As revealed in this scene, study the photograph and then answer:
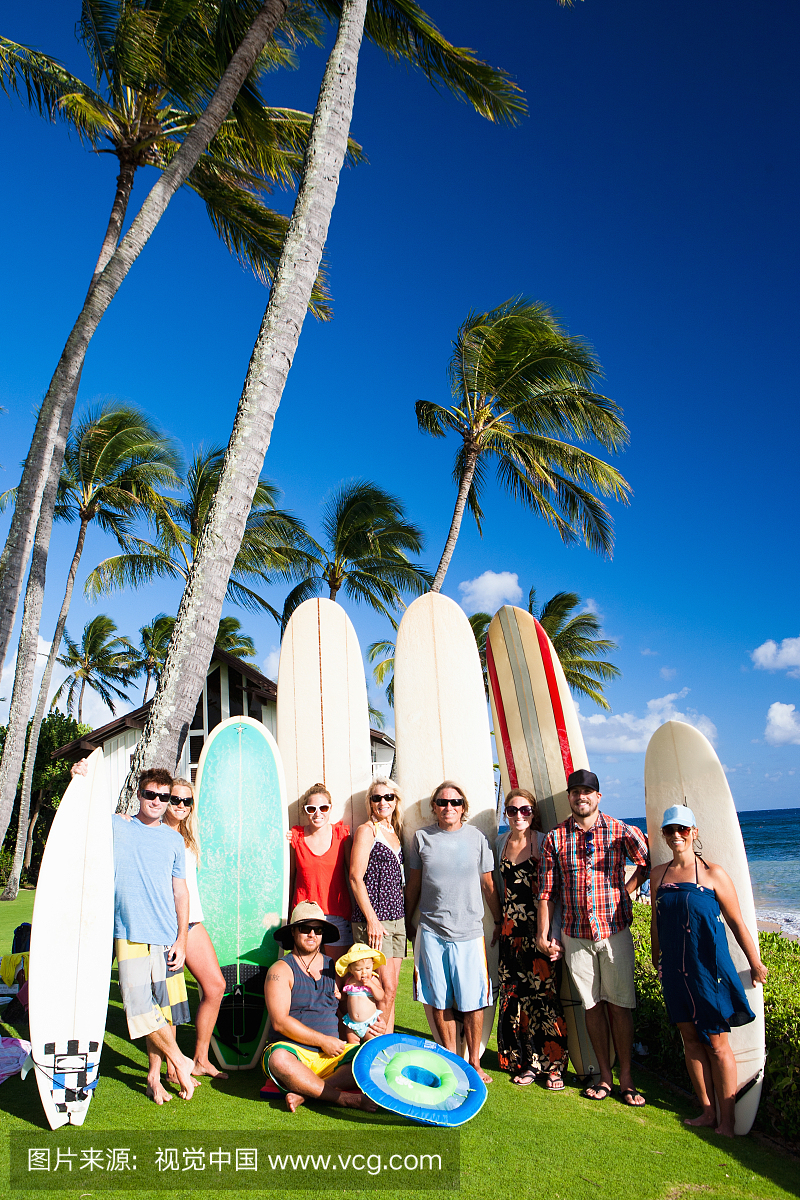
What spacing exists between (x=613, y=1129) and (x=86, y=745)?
43.1 ft

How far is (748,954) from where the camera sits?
2.94 metres

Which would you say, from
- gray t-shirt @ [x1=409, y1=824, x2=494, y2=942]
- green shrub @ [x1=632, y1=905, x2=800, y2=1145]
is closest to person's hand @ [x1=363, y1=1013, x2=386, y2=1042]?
gray t-shirt @ [x1=409, y1=824, x2=494, y2=942]

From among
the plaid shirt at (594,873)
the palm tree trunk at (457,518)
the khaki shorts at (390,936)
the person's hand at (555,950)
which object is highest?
the palm tree trunk at (457,518)

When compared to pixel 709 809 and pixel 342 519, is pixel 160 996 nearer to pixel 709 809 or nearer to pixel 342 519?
pixel 709 809

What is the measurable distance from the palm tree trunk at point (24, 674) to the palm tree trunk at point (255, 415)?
13.0ft

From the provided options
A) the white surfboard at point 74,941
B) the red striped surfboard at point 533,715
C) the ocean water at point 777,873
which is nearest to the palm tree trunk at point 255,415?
the white surfboard at point 74,941

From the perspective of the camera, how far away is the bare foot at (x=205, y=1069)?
3.21 metres

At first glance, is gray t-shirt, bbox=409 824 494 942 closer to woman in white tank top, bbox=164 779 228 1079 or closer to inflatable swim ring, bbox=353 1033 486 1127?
inflatable swim ring, bbox=353 1033 486 1127

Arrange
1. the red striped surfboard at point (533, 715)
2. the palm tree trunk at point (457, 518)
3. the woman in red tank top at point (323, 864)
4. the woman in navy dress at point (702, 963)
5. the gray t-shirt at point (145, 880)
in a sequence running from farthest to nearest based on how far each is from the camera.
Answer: the palm tree trunk at point (457, 518) < the red striped surfboard at point (533, 715) < the woman in red tank top at point (323, 864) < the gray t-shirt at point (145, 880) < the woman in navy dress at point (702, 963)

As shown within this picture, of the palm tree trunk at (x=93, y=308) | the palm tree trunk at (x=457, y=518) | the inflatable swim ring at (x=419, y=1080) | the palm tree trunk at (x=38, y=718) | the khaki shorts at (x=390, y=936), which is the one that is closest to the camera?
the inflatable swim ring at (x=419, y=1080)

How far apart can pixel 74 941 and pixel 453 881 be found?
164cm

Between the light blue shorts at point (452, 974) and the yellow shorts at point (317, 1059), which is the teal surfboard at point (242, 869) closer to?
the yellow shorts at point (317, 1059)

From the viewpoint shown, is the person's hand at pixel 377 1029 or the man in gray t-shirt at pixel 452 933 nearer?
the person's hand at pixel 377 1029

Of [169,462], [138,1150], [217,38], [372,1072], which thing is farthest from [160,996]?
[169,462]
